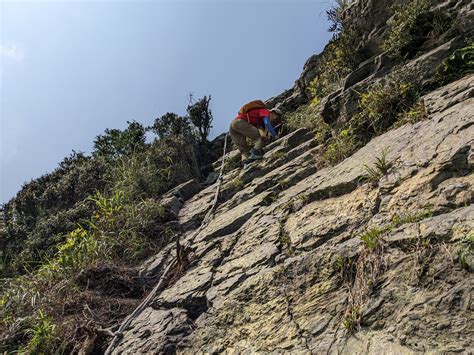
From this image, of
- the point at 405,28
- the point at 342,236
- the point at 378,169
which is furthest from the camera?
the point at 405,28

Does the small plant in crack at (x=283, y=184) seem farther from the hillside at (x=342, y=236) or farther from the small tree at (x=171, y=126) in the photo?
the small tree at (x=171, y=126)

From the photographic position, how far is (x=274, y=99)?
Answer: 44.6 feet

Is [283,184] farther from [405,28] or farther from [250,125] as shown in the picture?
[405,28]

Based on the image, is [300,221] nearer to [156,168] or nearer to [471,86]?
[471,86]

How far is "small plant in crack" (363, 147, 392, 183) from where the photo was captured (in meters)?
4.47

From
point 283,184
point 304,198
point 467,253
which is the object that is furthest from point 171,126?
point 467,253

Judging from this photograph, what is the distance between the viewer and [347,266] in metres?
3.50

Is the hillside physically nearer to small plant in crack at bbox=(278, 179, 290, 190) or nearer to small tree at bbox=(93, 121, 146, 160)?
small plant in crack at bbox=(278, 179, 290, 190)

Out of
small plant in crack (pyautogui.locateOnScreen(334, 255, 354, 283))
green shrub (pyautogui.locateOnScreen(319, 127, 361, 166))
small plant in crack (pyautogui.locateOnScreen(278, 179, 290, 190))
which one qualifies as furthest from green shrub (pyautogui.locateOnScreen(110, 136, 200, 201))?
small plant in crack (pyautogui.locateOnScreen(334, 255, 354, 283))

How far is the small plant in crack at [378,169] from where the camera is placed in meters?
4.47

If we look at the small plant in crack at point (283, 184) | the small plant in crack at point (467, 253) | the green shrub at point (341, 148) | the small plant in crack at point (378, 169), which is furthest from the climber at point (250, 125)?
the small plant in crack at point (467, 253)

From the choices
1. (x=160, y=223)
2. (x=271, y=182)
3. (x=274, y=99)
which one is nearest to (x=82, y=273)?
(x=160, y=223)

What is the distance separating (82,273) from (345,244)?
4.63 meters

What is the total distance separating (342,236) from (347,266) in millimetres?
561
